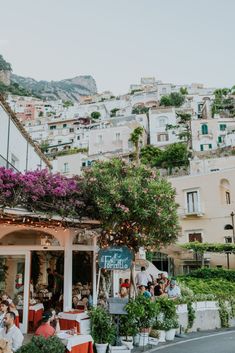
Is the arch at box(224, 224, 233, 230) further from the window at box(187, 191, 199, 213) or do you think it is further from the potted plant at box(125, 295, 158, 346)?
the potted plant at box(125, 295, 158, 346)

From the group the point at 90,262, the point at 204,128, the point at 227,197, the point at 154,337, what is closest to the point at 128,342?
the point at 154,337

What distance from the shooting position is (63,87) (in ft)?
571

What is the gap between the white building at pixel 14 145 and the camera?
534 inches

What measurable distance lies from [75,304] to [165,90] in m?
96.5

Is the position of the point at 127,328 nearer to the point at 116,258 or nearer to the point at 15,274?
the point at 116,258

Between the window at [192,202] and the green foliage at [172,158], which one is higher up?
the green foliage at [172,158]

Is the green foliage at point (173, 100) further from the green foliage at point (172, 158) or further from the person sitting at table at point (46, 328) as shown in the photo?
the person sitting at table at point (46, 328)

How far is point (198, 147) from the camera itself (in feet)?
192

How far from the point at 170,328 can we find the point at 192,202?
20.5m

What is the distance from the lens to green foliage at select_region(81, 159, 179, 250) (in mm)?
10359

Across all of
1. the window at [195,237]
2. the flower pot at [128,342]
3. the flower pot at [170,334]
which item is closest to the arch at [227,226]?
the window at [195,237]

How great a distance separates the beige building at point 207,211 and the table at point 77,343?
Result: 21.5 meters

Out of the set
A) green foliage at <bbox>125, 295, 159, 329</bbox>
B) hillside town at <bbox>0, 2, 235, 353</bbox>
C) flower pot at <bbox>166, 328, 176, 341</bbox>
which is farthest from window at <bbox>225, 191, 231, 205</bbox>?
green foliage at <bbox>125, 295, 159, 329</bbox>

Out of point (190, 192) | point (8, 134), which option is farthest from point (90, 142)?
point (8, 134)
